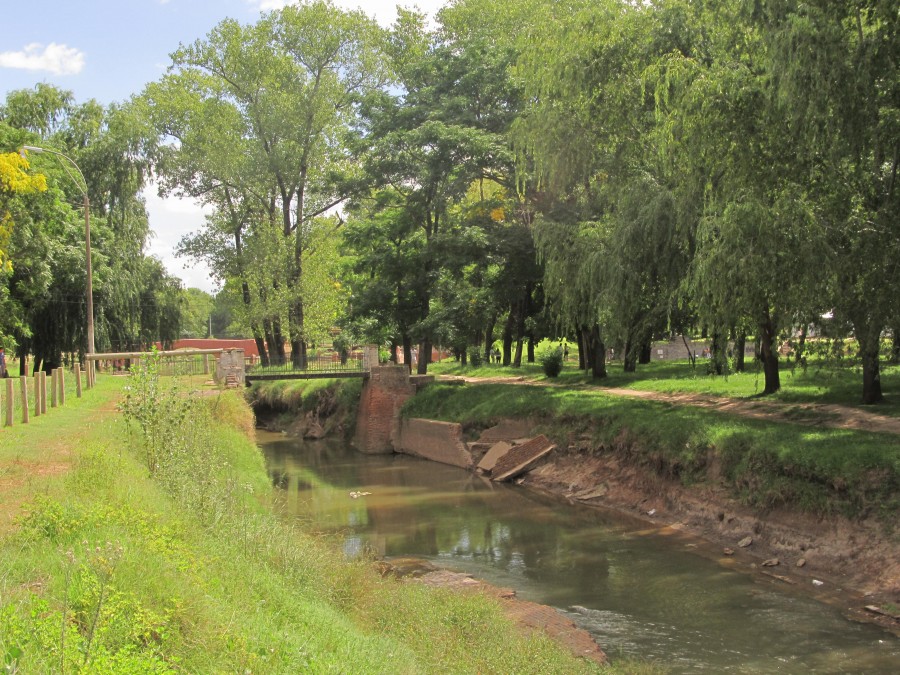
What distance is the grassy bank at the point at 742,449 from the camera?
14461 mm

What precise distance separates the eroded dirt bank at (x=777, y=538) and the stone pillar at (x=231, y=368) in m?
13.4

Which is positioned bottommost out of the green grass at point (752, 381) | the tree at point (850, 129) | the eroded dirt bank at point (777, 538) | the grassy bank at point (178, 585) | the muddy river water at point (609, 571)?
the muddy river water at point (609, 571)

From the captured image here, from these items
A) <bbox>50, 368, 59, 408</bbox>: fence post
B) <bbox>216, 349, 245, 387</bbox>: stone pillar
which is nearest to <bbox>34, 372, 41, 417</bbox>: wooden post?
<bbox>50, 368, 59, 408</bbox>: fence post

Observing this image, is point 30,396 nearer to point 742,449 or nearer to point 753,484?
point 742,449

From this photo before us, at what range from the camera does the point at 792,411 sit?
19188 mm

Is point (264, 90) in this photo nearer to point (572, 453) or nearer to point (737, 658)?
point (572, 453)

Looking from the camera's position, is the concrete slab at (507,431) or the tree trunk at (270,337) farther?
the tree trunk at (270,337)

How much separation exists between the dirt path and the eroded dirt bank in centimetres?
253

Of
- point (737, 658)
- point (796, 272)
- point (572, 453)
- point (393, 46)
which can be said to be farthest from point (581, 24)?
point (393, 46)

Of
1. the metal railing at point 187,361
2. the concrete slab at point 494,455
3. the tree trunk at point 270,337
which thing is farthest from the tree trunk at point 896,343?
the tree trunk at point 270,337

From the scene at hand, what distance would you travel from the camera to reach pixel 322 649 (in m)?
6.46

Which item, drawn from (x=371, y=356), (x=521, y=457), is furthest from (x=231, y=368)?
(x=521, y=457)

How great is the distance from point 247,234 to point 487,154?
54.8 ft

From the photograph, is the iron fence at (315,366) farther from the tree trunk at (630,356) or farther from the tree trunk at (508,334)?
the tree trunk at (630,356)
